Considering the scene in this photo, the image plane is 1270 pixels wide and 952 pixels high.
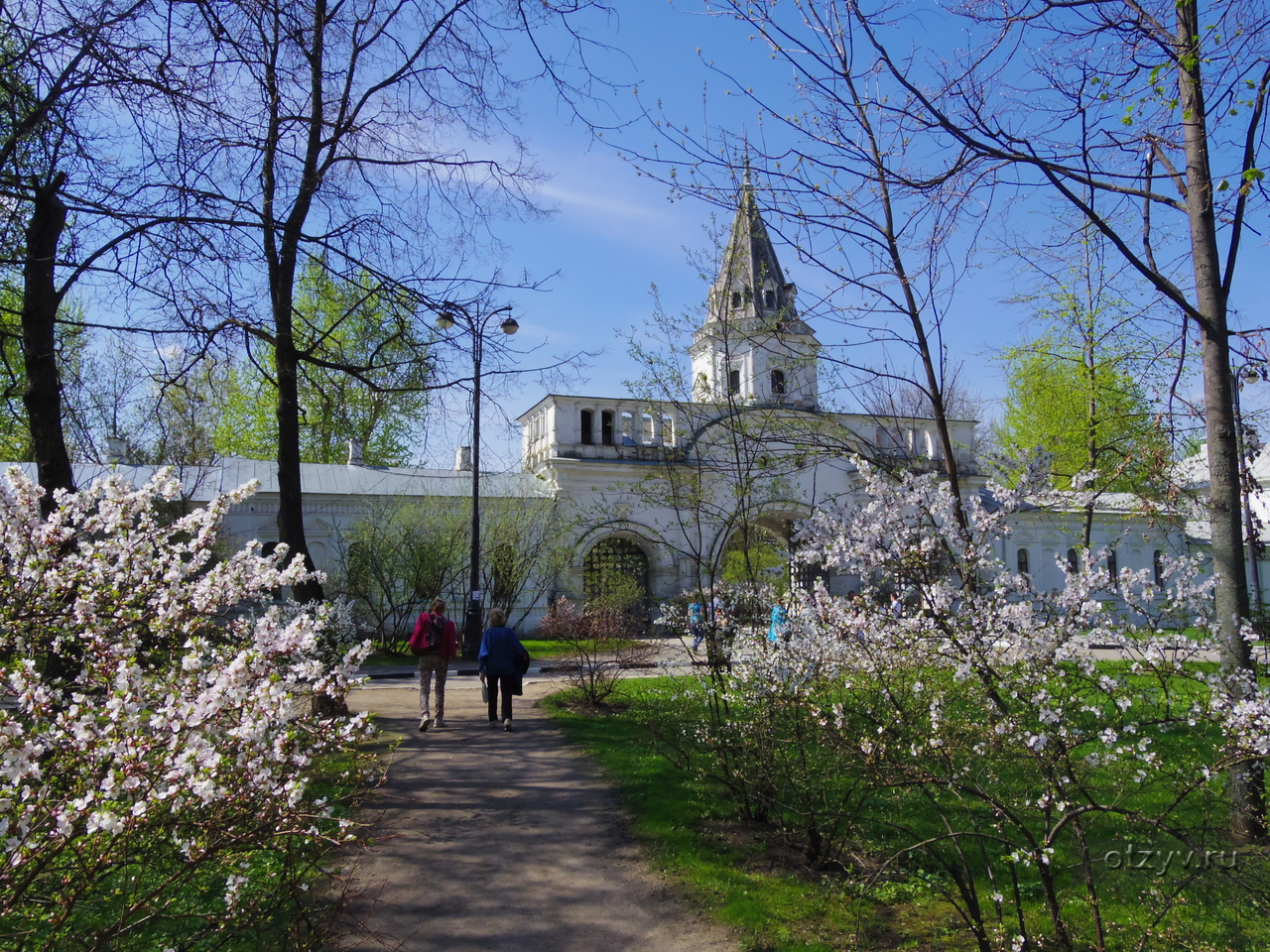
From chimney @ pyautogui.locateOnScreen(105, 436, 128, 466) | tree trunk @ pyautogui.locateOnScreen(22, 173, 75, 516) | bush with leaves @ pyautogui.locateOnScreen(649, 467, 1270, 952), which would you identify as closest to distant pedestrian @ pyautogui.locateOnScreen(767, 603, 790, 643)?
bush with leaves @ pyautogui.locateOnScreen(649, 467, 1270, 952)

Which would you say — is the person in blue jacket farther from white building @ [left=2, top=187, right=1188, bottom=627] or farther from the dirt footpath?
white building @ [left=2, top=187, right=1188, bottom=627]

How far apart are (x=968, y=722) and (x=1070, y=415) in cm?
1622

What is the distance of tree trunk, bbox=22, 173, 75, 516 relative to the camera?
6.51 meters

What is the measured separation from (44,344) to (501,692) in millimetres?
5751

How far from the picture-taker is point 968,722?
5145mm

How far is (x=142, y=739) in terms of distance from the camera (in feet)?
8.69

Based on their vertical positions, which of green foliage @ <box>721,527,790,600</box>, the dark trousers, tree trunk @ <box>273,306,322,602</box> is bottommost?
the dark trousers

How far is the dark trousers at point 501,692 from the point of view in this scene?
33.0ft

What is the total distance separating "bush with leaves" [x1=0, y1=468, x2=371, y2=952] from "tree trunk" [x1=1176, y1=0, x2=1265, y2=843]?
18.0 ft

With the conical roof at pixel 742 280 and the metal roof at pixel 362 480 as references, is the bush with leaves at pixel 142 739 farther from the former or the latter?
the metal roof at pixel 362 480

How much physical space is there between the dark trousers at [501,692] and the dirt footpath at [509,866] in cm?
99

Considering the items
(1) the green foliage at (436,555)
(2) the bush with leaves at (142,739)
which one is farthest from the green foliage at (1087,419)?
(1) the green foliage at (436,555)

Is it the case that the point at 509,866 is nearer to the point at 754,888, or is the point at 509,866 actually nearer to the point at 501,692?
the point at 754,888

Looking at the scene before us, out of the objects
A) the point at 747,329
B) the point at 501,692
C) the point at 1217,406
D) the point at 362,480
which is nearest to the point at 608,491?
the point at 362,480
